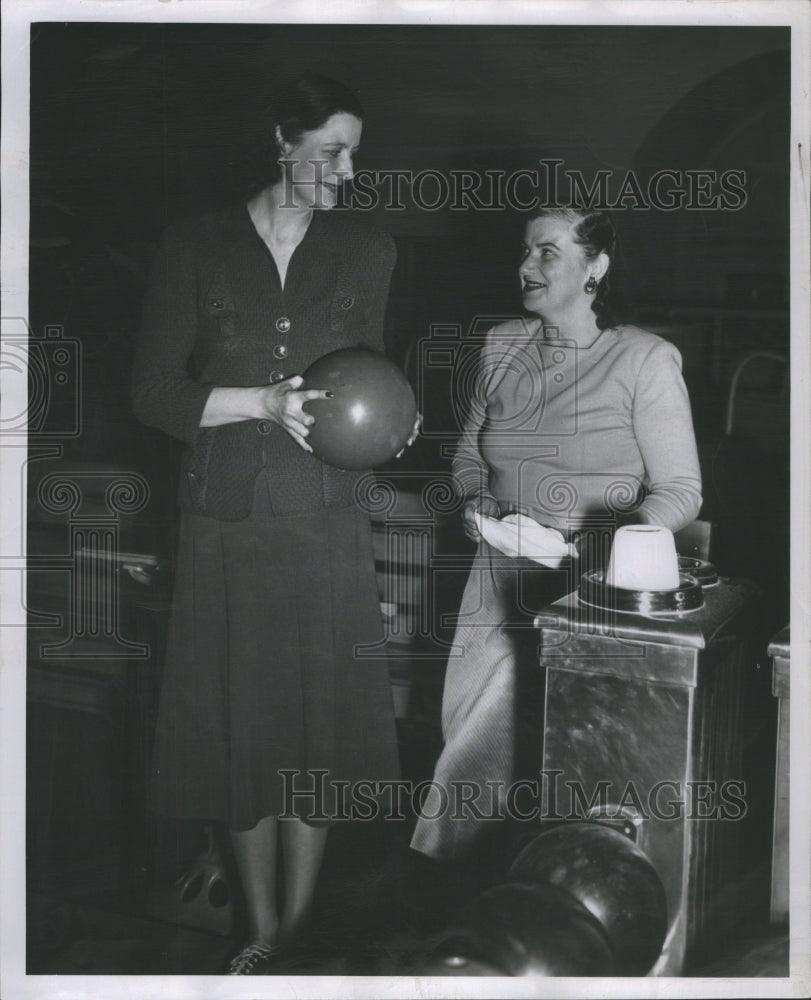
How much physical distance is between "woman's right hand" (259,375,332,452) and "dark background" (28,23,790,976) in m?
0.23

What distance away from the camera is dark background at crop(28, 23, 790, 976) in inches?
83.2

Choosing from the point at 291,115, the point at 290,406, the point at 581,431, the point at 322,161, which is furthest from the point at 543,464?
the point at 291,115

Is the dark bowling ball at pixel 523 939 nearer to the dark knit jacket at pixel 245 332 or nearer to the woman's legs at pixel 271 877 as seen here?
the woman's legs at pixel 271 877

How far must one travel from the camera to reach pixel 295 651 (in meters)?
2.15

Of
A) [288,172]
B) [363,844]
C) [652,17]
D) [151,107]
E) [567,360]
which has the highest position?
[652,17]

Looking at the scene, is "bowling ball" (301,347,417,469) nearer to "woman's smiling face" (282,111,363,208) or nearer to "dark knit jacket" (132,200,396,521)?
"dark knit jacket" (132,200,396,521)

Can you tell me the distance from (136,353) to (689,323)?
1.23 m

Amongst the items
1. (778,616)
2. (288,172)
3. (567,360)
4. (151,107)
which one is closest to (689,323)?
(567,360)

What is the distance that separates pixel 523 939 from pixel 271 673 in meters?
0.80

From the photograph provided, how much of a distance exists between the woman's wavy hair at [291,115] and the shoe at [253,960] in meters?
1.71

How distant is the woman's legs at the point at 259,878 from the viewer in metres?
2.15

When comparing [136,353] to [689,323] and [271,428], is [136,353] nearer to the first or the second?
[271,428]

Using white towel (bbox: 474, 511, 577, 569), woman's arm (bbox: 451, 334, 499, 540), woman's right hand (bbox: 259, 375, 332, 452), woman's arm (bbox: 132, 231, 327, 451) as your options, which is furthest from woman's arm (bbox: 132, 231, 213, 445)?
white towel (bbox: 474, 511, 577, 569)

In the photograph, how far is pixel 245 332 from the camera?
2.11 m
